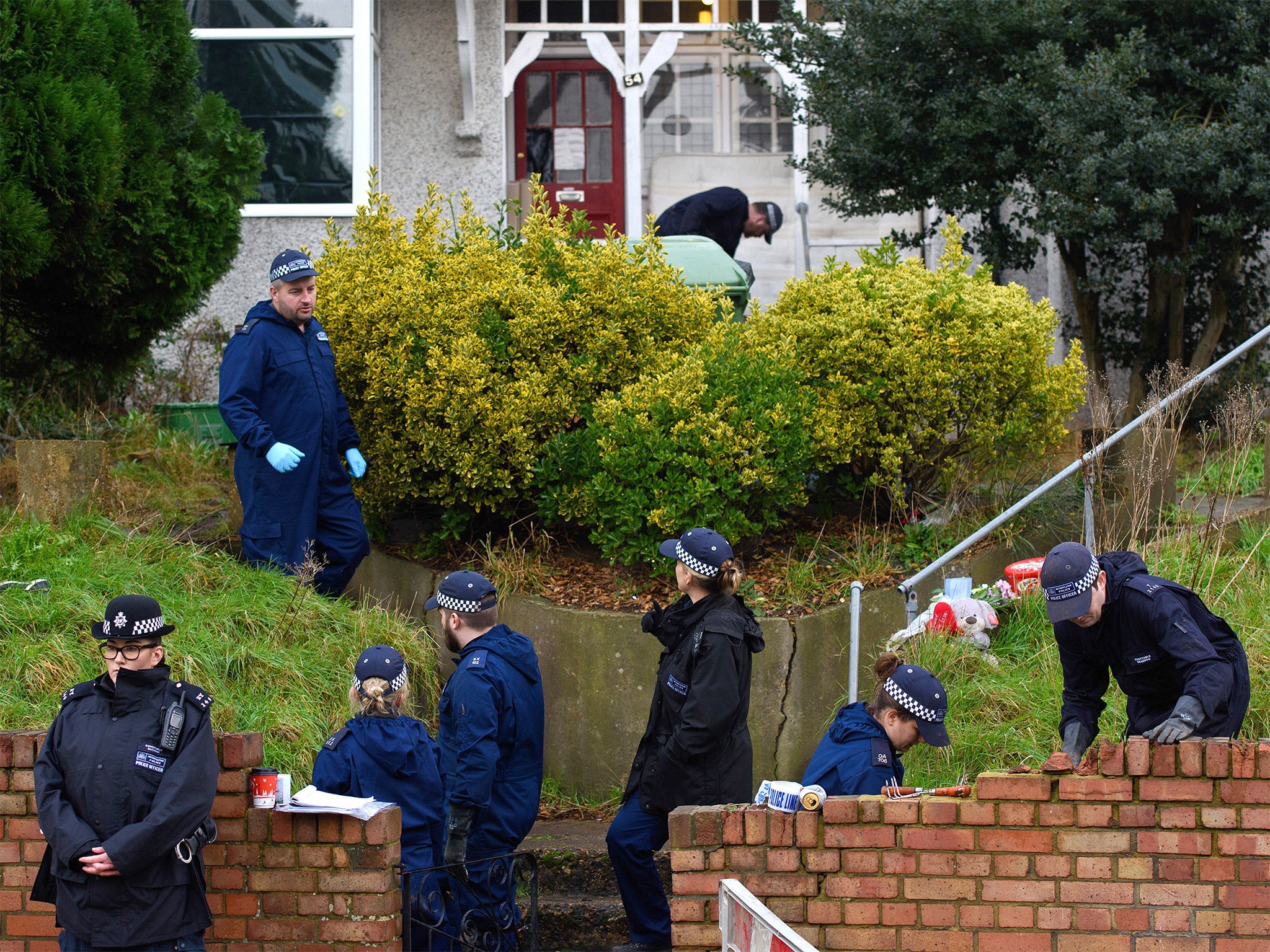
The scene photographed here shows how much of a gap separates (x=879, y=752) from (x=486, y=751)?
128 centimetres

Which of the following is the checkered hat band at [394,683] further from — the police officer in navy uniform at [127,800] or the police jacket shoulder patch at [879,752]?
the police jacket shoulder patch at [879,752]

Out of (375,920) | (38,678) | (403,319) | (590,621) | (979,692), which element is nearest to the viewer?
(375,920)

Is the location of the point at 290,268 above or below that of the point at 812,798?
above

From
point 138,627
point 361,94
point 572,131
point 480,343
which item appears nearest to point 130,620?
point 138,627

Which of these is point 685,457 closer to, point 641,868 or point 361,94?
point 641,868

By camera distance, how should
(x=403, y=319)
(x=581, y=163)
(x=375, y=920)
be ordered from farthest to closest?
(x=581, y=163)
(x=403, y=319)
(x=375, y=920)

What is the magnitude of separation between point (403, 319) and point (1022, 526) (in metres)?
3.20

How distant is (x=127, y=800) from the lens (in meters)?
3.61

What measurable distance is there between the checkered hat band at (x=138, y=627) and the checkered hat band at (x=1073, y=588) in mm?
2642

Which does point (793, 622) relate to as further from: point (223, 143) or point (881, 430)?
point (223, 143)

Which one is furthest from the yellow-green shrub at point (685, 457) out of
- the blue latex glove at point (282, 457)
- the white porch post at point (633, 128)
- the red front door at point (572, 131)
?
the red front door at point (572, 131)

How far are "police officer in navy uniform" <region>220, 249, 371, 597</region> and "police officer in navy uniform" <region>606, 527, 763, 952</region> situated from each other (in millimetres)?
2107

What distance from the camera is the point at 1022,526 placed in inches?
260

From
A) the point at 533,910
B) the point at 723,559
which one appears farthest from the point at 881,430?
the point at 533,910
